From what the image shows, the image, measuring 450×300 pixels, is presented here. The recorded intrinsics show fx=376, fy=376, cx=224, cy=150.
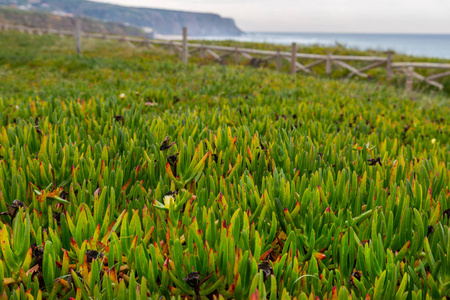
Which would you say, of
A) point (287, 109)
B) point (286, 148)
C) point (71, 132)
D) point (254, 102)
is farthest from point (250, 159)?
point (254, 102)

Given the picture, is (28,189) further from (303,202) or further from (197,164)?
(303,202)

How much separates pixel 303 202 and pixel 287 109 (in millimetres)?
3114

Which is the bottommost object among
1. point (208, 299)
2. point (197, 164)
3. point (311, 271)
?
point (208, 299)

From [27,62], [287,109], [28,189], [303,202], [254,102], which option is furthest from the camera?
[27,62]

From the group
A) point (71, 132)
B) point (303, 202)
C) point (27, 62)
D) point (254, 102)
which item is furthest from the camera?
point (27, 62)

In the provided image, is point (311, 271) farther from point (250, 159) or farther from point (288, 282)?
point (250, 159)

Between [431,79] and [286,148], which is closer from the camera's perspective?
[286,148]

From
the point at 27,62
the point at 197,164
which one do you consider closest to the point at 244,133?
the point at 197,164

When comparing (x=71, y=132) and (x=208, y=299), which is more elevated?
(x=71, y=132)

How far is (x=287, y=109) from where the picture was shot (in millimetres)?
4664

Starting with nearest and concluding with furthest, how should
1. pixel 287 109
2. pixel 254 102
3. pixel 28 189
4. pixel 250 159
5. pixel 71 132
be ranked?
pixel 28 189 → pixel 250 159 → pixel 71 132 → pixel 287 109 → pixel 254 102

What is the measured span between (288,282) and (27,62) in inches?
659

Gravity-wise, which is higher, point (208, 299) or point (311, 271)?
point (311, 271)

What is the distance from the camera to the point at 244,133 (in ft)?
9.57
